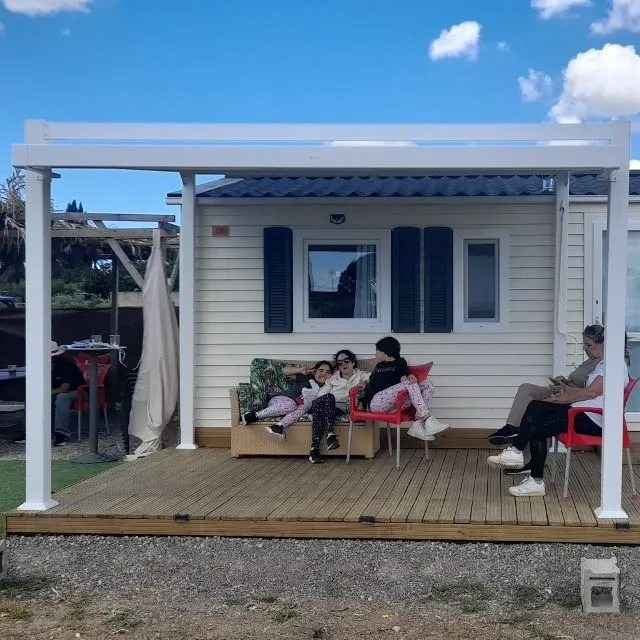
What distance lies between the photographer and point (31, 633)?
3582 mm

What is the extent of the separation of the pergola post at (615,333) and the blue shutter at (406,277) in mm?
2462

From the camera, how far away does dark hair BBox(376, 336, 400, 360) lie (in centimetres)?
609

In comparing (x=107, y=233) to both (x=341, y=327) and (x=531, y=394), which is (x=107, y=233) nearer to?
(x=341, y=327)

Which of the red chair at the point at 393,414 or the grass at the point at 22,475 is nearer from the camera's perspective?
the red chair at the point at 393,414

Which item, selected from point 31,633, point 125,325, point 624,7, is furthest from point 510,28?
point 31,633

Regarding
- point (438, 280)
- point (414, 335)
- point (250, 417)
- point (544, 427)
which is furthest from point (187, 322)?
point (544, 427)

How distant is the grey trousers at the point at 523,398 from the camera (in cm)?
546

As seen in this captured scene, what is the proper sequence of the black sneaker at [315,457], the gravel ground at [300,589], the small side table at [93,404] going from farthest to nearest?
1. the small side table at [93,404]
2. the black sneaker at [315,457]
3. the gravel ground at [300,589]

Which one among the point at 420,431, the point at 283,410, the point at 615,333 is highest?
the point at 615,333

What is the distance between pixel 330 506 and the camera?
15.2ft

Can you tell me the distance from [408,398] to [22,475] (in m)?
3.19

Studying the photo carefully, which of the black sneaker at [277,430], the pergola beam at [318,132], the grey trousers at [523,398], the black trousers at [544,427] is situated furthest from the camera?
the black sneaker at [277,430]

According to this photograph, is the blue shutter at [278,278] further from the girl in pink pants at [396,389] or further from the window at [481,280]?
the window at [481,280]

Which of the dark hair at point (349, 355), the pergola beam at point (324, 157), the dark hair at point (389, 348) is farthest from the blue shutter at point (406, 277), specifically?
the pergola beam at point (324, 157)
